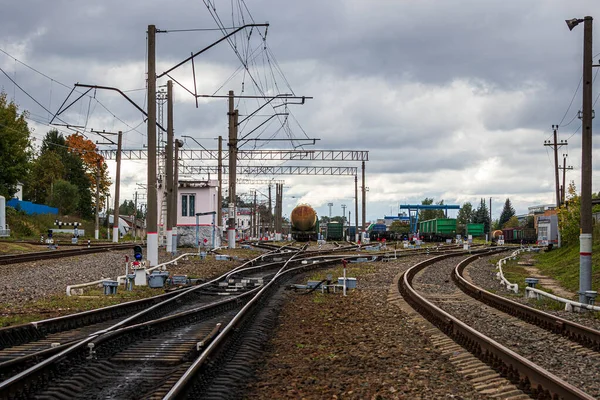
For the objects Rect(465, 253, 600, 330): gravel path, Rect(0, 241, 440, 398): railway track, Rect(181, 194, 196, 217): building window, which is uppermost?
Rect(181, 194, 196, 217): building window

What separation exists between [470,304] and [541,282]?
9.83m

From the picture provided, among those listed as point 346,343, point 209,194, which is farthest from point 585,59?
point 209,194

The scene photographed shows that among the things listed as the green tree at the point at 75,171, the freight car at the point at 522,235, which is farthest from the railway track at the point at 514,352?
the green tree at the point at 75,171

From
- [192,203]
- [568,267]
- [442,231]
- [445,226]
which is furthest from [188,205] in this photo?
[445,226]

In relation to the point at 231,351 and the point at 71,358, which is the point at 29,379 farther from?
the point at 231,351

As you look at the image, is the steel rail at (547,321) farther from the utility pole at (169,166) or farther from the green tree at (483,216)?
the green tree at (483,216)

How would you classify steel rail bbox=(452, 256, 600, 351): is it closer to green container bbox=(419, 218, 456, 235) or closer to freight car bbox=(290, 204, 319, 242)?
freight car bbox=(290, 204, 319, 242)

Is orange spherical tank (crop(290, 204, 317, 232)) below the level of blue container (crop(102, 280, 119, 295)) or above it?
above

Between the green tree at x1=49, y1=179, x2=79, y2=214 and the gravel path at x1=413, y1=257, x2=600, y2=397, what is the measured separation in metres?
70.1

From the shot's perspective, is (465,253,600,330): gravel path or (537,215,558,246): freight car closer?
(465,253,600,330): gravel path

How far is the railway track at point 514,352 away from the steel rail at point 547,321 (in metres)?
0.02

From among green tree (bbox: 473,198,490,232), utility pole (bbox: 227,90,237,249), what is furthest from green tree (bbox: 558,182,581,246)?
green tree (bbox: 473,198,490,232)

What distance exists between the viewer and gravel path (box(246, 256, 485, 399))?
24.0 ft

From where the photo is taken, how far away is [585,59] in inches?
707
